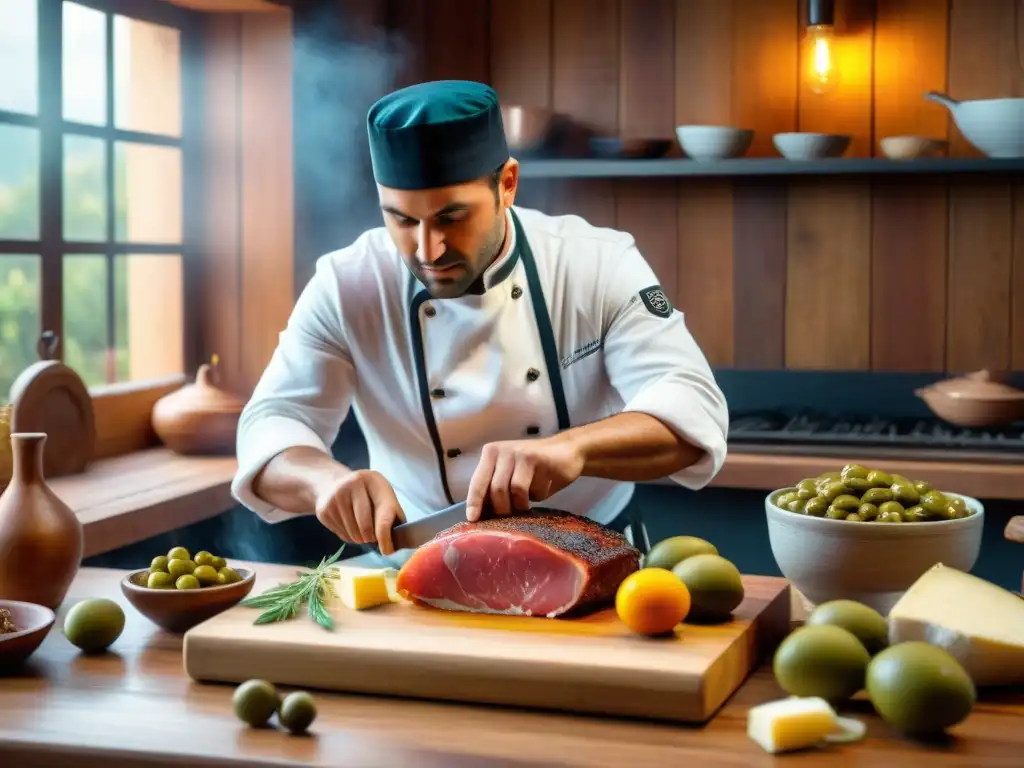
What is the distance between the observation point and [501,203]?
2.02 metres

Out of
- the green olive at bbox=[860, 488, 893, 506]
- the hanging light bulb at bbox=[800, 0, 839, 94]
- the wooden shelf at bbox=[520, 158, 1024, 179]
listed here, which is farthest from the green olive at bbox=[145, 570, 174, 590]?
the hanging light bulb at bbox=[800, 0, 839, 94]

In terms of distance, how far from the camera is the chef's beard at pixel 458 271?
1884 mm

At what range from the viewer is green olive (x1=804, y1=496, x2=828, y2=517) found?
5.20 feet

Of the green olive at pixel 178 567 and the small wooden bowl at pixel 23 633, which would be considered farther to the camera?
the green olive at pixel 178 567

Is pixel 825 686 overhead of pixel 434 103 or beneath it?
beneath

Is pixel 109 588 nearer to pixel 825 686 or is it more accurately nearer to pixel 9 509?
pixel 9 509

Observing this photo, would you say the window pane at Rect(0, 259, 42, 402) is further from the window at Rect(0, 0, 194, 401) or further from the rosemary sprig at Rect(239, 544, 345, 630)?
the rosemary sprig at Rect(239, 544, 345, 630)

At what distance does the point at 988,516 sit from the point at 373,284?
1735mm

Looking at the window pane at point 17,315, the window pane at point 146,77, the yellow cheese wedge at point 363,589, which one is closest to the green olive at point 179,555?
the yellow cheese wedge at point 363,589

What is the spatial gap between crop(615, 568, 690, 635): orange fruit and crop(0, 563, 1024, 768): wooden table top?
0.36 feet

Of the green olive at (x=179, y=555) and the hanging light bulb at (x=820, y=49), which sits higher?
the hanging light bulb at (x=820, y=49)

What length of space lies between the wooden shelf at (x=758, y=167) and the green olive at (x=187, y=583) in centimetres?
216

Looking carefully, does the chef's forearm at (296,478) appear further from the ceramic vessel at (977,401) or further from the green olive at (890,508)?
the ceramic vessel at (977,401)

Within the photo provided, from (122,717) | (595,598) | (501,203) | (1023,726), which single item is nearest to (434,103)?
(501,203)
